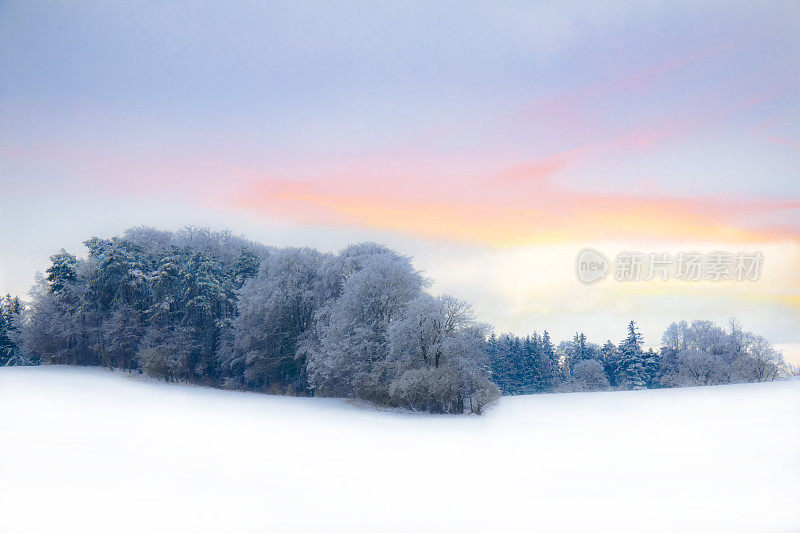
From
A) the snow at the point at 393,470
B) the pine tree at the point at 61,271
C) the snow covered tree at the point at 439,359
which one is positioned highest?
the pine tree at the point at 61,271

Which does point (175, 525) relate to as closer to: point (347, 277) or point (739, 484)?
point (739, 484)

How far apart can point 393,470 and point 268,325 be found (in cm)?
1873

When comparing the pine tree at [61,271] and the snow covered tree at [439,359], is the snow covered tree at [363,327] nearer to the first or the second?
the snow covered tree at [439,359]

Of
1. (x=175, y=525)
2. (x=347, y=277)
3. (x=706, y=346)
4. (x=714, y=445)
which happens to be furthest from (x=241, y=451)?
(x=706, y=346)

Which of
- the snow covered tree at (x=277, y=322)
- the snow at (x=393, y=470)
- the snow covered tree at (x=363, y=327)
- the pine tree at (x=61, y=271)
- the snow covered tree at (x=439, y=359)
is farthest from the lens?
the pine tree at (x=61, y=271)

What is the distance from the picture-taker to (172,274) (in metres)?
27.9

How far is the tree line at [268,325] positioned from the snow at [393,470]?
Answer: 495 centimetres

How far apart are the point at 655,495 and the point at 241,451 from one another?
291 inches

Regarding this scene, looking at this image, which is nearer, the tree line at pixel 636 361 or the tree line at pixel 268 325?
the tree line at pixel 268 325

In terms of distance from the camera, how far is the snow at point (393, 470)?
6805mm

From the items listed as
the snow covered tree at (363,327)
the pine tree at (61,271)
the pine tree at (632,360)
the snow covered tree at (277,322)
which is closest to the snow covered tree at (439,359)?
the snow covered tree at (363,327)

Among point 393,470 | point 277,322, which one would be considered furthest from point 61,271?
point 393,470

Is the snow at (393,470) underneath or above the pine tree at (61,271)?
underneath

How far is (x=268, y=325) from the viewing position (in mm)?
26516
